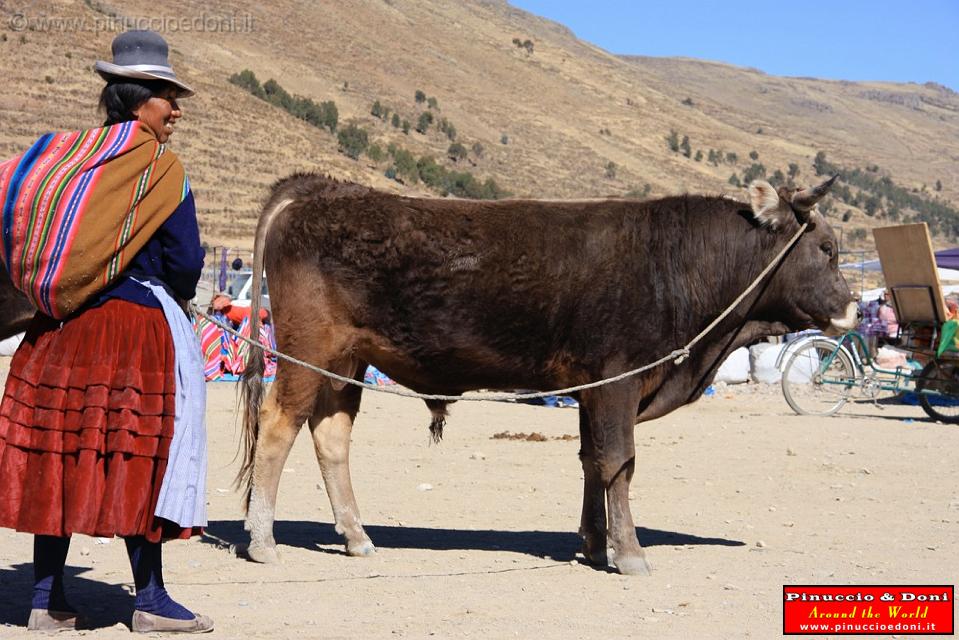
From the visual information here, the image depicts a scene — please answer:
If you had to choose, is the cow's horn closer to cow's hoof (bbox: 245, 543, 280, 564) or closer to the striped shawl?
cow's hoof (bbox: 245, 543, 280, 564)

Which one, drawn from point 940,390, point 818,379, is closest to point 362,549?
point 818,379

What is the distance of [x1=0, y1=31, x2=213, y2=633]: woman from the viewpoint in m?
4.64

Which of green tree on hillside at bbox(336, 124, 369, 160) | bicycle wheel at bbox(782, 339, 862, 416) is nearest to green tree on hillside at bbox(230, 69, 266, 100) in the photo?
green tree on hillside at bbox(336, 124, 369, 160)

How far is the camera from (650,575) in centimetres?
648

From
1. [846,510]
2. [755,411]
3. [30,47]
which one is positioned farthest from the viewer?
[30,47]

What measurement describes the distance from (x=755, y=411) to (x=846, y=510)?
7130mm

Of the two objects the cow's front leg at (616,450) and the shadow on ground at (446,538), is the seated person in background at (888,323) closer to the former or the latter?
the shadow on ground at (446,538)

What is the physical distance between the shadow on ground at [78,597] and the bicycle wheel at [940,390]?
37.9 feet

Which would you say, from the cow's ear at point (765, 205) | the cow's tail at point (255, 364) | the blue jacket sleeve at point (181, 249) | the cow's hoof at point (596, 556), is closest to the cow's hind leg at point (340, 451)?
the cow's tail at point (255, 364)

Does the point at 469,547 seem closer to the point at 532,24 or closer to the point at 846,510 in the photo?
the point at 846,510

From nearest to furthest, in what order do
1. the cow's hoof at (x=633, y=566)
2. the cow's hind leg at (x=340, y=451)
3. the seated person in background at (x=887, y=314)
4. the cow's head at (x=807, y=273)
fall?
1. the cow's hoof at (x=633, y=566)
2. the cow's hind leg at (x=340, y=451)
3. the cow's head at (x=807, y=273)
4. the seated person in background at (x=887, y=314)

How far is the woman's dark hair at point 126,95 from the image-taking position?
191 inches

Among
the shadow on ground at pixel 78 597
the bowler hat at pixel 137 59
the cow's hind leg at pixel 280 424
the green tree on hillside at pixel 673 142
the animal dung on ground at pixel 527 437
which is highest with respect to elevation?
the green tree on hillside at pixel 673 142

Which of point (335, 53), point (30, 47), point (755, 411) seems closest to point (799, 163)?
point (335, 53)
